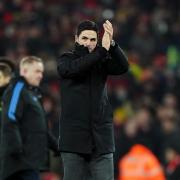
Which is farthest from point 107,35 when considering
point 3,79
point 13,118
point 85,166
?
point 3,79

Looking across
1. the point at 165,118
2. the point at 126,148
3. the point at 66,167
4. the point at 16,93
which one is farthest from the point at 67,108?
the point at 165,118

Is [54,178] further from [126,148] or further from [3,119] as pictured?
[3,119]

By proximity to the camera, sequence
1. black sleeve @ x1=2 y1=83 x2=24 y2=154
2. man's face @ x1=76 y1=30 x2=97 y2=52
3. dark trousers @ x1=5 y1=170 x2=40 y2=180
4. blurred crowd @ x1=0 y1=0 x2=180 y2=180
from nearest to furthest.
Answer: man's face @ x1=76 y1=30 x2=97 y2=52, black sleeve @ x1=2 y1=83 x2=24 y2=154, dark trousers @ x1=5 y1=170 x2=40 y2=180, blurred crowd @ x1=0 y1=0 x2=180 y2=180

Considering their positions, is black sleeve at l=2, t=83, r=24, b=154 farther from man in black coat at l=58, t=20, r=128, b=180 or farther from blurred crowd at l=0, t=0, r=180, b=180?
blurred crowd at l=0, t=0, r=180, b=180

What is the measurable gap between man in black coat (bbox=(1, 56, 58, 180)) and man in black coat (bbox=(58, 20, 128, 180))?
1.37 m

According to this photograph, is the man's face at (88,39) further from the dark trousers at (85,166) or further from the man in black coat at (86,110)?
the dark trousers at (85,166)

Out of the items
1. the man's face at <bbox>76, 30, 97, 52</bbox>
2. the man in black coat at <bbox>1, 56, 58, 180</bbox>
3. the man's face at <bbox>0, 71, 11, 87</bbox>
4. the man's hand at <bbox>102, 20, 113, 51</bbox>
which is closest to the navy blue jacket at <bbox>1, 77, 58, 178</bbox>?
the man in black coat at <bbox>1, 56, 58, 180</bbox>

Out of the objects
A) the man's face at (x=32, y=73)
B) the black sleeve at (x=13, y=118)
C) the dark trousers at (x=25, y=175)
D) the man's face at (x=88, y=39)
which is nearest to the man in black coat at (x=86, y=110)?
the man's face at (x=88, y=39)

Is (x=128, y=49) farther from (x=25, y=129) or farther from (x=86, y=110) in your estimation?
(x=86, y=110)

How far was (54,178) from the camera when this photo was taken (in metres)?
12.7

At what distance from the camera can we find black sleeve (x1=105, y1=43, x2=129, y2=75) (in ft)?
24.7

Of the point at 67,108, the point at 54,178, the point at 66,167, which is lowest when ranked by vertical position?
the point at 54,178

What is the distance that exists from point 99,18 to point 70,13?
958 millimetres

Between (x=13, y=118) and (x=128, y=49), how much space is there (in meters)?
9.21
